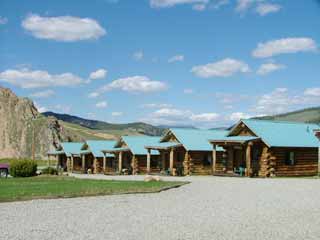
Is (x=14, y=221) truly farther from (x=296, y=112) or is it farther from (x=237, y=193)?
(x=296, y=112)

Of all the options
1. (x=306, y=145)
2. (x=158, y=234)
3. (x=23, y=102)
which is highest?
(x=23, y=102)

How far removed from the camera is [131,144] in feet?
165

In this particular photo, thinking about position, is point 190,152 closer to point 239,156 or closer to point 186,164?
point 186,164

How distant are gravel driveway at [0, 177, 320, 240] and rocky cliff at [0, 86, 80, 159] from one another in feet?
343

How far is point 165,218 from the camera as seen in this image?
13.1 meters

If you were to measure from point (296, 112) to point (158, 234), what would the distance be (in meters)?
145

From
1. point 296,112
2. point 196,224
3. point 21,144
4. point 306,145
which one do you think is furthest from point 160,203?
point 296,112

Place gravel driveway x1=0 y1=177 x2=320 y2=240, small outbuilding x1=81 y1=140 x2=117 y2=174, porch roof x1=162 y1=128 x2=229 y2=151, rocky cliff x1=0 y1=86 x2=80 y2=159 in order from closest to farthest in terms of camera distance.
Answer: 1. gravel driveway x1=0 y1=177 x2=320 y2=240
2. porch roof x1=162 y1=128 x2=229 y2=151
3. small outbuilding x1=81 y1=140 x2=117 y2=174
4. rocky cliff x1=0 y1=86 x2=80 y2=159

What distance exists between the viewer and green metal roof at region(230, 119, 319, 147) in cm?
3572

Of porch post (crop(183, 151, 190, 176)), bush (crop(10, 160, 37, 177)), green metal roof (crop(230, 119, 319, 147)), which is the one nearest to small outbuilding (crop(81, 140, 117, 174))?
porch post (crop(183, 151, 190, 176))

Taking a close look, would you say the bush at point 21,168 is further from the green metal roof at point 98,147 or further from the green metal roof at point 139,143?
the green metal roof at point 98,147

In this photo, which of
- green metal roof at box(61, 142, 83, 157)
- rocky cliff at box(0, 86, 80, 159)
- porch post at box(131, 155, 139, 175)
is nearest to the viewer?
porch post at box(131, 155, 139, 175)

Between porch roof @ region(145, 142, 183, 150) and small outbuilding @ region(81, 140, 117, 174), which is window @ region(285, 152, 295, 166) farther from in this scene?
small outbuilding @ region(81, 140, 117, 174)

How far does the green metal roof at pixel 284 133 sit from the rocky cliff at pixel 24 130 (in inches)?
3434
